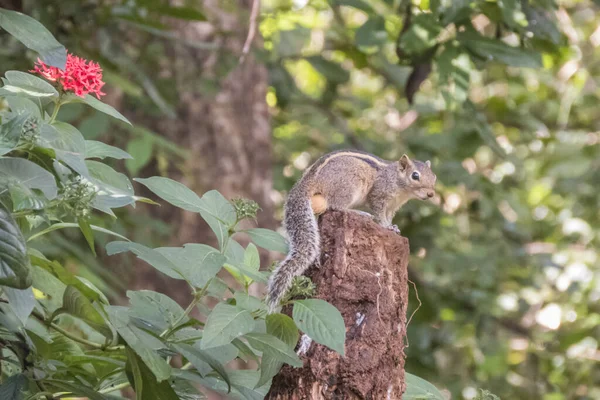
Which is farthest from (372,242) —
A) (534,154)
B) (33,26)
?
(534,154)

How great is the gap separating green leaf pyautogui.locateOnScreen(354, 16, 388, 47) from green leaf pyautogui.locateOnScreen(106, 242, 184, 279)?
203 cm

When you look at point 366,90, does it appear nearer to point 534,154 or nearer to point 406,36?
point 534,154

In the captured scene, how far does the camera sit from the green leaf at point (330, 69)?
5477mm

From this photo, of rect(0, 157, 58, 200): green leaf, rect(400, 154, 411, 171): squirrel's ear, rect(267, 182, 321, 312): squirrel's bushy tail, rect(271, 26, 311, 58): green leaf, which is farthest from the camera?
rect(271, 26, 311, 58): green leaf

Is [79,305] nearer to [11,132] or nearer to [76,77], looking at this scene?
[11,132]

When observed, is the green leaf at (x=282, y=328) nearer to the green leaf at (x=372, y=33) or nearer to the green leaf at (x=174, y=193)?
the green leaf at (x=174, y=193)

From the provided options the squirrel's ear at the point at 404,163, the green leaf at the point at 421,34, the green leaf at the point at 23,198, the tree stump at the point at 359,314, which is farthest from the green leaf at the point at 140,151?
the green leaf at the point at 23,198

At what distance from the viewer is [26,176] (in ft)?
5.17

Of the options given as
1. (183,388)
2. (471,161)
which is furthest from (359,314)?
(471,161)

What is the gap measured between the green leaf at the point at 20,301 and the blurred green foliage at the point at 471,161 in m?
2.45

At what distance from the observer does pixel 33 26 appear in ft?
6.32

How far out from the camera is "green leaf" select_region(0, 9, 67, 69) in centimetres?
179

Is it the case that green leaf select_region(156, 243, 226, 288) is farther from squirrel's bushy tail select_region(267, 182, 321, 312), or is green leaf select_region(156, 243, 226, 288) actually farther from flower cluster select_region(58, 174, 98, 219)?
squirrel's bushy tail select_region(267, 182, 321, 312)

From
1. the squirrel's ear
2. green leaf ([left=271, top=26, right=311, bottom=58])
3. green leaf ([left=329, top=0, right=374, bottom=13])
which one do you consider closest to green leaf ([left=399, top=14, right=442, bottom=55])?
green leaf ([left=329, top=0, right=374, bottom=13])
